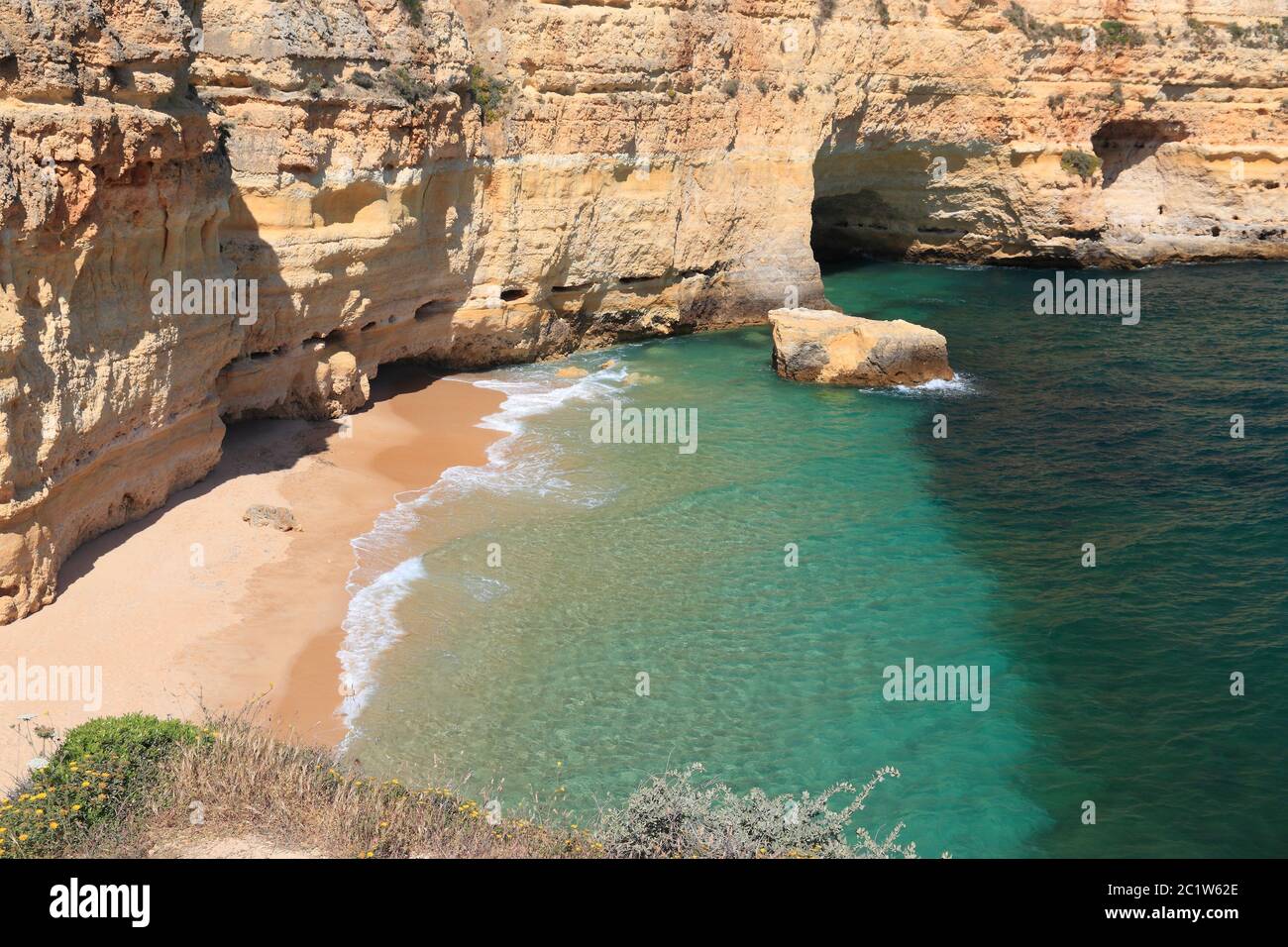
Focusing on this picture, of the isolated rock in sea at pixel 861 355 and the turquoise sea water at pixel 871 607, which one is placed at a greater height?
the isolated rock in sea at pixel 861 355

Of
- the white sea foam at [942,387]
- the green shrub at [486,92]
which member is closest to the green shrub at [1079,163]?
the white sea foam at [942,387]

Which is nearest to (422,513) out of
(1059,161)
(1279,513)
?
(1279,513)

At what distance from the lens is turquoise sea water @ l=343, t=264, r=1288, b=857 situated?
1254 centimetres

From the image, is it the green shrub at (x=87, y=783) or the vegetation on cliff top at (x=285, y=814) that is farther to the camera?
Result: the vegetation on cliff top at (x=285, y=814)

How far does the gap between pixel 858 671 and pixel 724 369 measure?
13.4 meters

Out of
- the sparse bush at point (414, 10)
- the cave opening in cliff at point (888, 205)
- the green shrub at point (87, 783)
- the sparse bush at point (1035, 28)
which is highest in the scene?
the sparse bush at point (1035, 28)

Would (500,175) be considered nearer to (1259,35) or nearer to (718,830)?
(718,830)

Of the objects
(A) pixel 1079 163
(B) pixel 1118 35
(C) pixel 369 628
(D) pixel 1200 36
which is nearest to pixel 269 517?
(C) pixel 369 628

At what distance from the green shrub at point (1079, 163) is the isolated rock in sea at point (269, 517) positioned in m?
29.0

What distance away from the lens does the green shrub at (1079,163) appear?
121 ft

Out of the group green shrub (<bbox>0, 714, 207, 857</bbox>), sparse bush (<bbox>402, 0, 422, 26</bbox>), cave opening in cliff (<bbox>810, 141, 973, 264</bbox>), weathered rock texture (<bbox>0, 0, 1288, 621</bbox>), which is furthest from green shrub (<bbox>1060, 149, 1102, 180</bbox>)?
green shrub (<bbox>0, 714, 207, 857</bbox>)

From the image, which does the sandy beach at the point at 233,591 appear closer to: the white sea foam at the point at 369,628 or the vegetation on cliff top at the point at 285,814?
the white sea foam at the point at 369,628

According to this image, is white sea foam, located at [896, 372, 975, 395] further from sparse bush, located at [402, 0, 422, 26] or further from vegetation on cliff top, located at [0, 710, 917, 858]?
vegetation on cliff top, located at [0, 710, 917, 858]

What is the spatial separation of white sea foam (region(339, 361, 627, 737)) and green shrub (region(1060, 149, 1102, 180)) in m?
18.5
